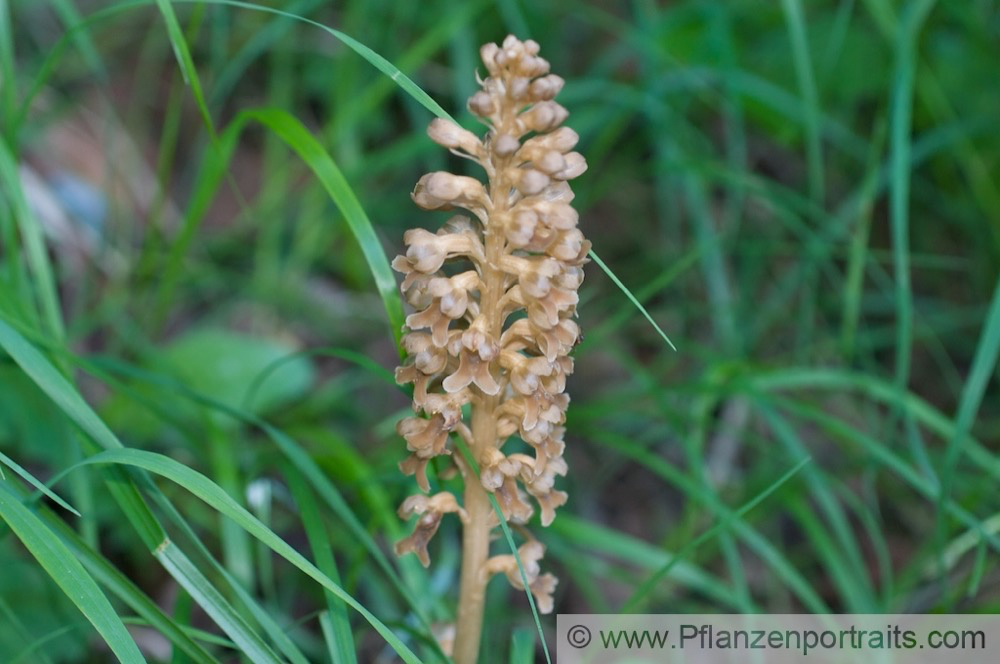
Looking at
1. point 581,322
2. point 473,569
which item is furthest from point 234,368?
point 473,569

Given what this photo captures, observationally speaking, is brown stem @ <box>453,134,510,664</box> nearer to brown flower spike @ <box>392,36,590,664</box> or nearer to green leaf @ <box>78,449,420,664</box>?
brown flower spike @ <box>392,36,590,664</box>

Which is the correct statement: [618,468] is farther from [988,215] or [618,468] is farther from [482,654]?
[988,215]

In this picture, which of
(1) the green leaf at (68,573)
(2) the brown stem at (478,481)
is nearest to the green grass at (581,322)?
(1) the green leaf at (68,573)

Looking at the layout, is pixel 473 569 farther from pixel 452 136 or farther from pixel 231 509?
pixel 452 136

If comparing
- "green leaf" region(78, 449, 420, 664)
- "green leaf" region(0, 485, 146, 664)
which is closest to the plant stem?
"green leaf" region(78, 449, 420, 664)

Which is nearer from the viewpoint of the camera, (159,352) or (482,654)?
(482,654)

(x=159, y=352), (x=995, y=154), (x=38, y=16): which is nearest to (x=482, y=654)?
(x=159, y=352)
